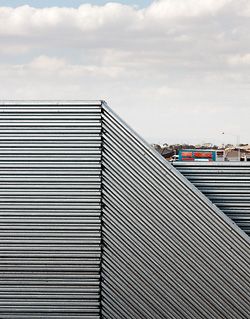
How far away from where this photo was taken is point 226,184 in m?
13.1

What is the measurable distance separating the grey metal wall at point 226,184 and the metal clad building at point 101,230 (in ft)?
2.30

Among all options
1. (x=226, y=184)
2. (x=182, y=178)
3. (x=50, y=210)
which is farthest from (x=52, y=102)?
(x=226, y=184)

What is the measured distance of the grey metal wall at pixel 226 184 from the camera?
42.8 ft

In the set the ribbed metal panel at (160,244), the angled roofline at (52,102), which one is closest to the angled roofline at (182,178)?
the ribbed metal panel at (160,244)

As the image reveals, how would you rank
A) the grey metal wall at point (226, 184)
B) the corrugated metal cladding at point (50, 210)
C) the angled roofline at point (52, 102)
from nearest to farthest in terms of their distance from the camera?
the angled roofline at point (52, 102) → the corrugated metal cladding at point (50, 210) → the grey metal wall at point (226, 184)

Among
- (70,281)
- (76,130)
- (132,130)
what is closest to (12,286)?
(70,281)

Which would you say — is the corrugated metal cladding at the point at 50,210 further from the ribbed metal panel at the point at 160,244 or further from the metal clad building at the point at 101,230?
the ribbed metal panel at the point at 160,244

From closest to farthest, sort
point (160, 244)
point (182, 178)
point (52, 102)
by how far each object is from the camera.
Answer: point (182, 178) → point (52, 102) → point (160, 244)

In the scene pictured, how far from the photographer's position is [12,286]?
13141mm

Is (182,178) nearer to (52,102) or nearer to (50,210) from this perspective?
(50,210)

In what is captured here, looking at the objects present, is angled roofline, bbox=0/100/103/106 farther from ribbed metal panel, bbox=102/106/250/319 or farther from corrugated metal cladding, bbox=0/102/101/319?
ribbed metal panel, bbox=102/106/250/319

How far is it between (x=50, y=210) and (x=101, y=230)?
5.11 feet

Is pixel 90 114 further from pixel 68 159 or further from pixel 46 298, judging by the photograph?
pixel 46 298

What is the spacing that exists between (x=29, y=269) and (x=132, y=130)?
4972 mm
